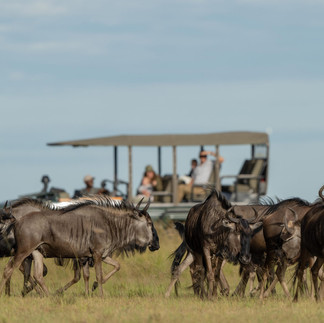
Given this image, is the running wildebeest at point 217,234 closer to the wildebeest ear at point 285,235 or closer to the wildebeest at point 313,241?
the wildebeest ear at point 285,235

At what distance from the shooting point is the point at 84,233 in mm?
13445

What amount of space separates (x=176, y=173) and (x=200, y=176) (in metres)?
0.58

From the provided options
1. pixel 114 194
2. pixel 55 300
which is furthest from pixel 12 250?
pixel 114 194

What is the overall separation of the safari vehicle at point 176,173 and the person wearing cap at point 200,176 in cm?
16

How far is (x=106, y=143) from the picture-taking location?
2308 centimetres

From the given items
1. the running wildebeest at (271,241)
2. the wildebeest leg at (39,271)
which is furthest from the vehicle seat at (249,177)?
the wildebeest leg at (39,271)

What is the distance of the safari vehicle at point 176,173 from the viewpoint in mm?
22345

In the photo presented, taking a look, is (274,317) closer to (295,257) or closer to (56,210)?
(295,257)

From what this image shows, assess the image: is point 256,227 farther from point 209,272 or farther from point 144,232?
point 144,232

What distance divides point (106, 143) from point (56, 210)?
949 centimetres

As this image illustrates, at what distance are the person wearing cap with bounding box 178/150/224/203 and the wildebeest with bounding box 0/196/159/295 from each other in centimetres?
824

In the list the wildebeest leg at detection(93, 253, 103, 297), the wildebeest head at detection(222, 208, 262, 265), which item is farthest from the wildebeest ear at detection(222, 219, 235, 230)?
the wildebeest leg at detection(93, 253, 103, 297)

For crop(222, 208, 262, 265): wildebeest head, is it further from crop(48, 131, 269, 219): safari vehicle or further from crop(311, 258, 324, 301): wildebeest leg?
crop(48, 131, 269, 219): safari vehicle

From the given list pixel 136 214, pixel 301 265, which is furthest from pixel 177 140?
pixel 301 265
